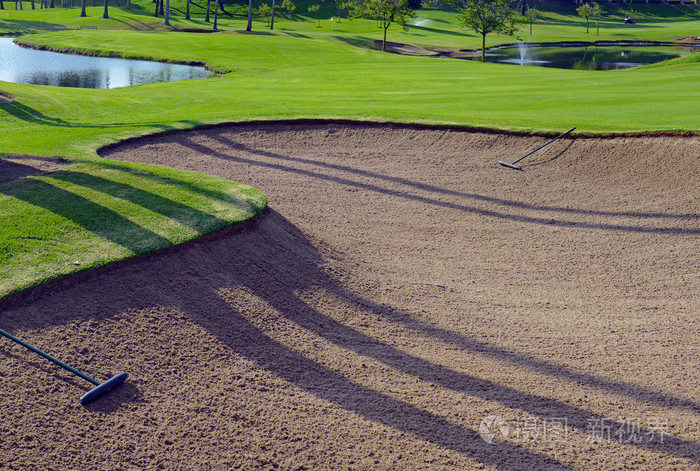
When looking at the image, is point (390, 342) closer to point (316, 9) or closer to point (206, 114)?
point (206, 114)

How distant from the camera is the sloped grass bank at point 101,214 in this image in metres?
7.80

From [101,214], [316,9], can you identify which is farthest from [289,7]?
[101,214]

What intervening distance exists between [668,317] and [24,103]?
20.7 metres

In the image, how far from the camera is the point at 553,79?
2809 cm

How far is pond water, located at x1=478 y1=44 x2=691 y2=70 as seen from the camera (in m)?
55.3

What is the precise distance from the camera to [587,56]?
63.2m

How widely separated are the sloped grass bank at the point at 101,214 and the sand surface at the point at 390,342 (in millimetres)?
409

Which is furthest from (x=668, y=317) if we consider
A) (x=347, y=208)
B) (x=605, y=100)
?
(x=605, y=100)

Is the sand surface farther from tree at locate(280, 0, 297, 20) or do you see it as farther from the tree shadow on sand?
tree at locate(280, 0, 297, 20)

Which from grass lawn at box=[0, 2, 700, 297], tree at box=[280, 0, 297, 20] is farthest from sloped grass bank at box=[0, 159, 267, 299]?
tree at box=[280, 0, 297, 20]

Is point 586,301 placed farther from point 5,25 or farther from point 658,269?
point 5,25

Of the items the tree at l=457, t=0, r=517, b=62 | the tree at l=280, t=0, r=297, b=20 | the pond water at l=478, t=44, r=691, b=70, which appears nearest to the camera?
the tree at l=457, t=0, r=517, b=62

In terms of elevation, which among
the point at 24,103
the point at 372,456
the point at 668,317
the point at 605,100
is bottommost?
the point at 372,456

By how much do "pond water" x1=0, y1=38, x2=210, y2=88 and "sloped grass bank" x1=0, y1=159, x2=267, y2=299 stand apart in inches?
1030
